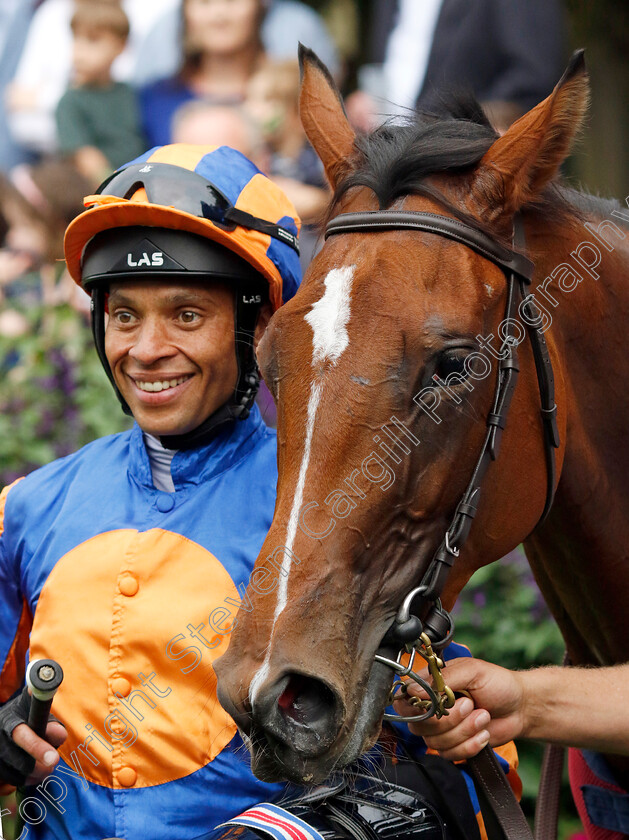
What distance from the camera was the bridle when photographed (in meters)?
1.73

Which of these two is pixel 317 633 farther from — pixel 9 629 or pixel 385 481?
pixel 9 629

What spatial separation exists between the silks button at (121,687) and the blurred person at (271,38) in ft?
17.5

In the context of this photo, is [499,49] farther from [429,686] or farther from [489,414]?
[429,686]

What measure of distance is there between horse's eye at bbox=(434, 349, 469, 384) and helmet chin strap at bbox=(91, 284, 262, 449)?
0.73 meters

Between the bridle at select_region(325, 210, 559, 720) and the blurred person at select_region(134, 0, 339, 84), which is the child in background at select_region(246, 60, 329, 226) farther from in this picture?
the bridle at select_region(325, 210, 559, 720)

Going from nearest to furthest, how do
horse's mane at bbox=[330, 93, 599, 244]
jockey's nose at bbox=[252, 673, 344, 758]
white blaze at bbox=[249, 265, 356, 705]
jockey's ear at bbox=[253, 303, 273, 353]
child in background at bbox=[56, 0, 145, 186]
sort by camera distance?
jockey's nose at bbox=[252, 673, 344, 758] < white blaze at bbox=[249, 265, 356, 705] < horse's mane at bbox=[330, 93, 599, 244] < jockey's ear at bbox=[253, 303, 273, 353] < child in background at bbox=[56, 0, 145, 186]

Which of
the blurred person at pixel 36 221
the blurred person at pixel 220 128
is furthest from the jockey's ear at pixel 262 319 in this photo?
the blurred person at pixel 220 128

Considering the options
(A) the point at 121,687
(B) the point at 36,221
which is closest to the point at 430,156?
(A) the point at 121,687

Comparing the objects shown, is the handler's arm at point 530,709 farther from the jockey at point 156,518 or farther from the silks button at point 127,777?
the silks button at point 127,777

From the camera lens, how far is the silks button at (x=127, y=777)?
1.99 metres

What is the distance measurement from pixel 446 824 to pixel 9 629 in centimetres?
114

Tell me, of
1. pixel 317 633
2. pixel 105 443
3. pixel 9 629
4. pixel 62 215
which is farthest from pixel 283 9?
pixel 317 633

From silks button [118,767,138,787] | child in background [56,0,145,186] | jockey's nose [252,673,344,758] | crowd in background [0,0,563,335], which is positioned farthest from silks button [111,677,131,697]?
child in background [56,0,145,186]

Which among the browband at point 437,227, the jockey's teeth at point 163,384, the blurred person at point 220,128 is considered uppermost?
the blurred person at point 220,128
